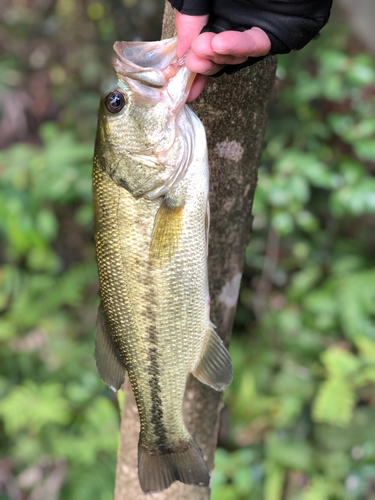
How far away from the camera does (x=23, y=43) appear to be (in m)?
4.32

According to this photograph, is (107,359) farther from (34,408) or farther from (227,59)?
(34,408)

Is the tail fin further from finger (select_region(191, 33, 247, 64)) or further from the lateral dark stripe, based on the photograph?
finger (select_region(191, 33, 247, 64))

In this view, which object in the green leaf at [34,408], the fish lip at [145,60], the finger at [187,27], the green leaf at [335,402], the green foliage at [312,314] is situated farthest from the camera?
the green leaf at [34,408]

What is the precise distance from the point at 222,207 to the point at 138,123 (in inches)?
12.3

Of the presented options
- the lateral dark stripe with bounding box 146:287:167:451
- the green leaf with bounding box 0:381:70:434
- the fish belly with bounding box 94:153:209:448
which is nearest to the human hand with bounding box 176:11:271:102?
the fish belly with bounding box 94:153:209:448

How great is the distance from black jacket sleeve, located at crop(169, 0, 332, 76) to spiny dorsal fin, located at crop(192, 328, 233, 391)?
2.17ft

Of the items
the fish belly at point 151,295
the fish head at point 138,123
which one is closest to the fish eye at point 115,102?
the fish head at point 138,123

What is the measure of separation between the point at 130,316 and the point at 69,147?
2336mm

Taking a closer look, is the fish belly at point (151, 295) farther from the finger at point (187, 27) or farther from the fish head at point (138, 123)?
the finger at point (187, 27)

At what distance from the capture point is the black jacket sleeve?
849 mm

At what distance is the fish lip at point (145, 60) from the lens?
3.23 feet

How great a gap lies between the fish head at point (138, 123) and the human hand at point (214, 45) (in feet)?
0.36

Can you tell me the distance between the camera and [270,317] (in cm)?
317

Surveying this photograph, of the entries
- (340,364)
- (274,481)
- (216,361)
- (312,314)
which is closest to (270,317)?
(312,314)
